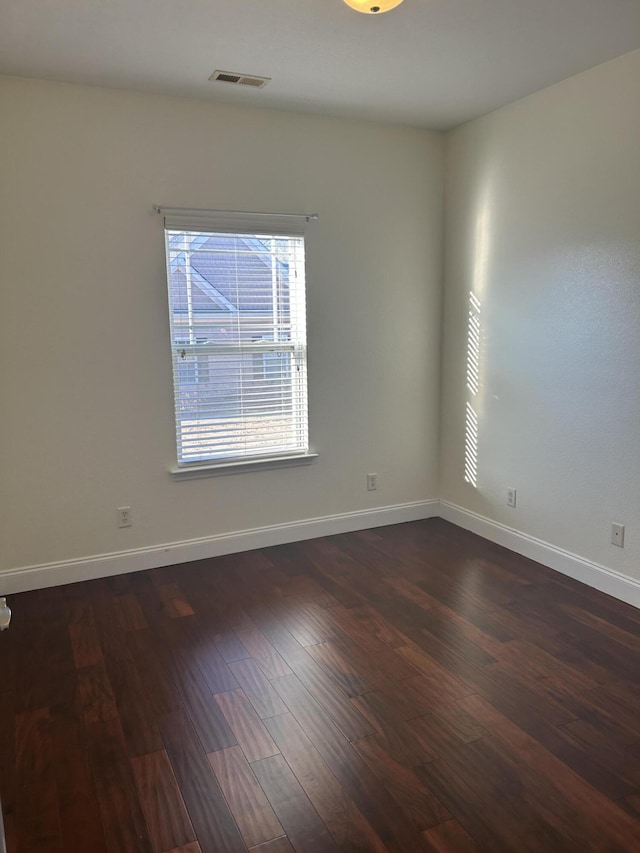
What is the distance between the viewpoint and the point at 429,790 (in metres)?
1.87

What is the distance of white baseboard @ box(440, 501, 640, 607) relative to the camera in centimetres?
310

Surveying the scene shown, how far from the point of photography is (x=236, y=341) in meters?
3.70

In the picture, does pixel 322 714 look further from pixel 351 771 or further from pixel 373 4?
pixel 373 4

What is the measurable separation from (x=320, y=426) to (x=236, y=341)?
775 mm

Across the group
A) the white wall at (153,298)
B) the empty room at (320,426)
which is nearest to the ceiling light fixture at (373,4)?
the empty room at (320,426)

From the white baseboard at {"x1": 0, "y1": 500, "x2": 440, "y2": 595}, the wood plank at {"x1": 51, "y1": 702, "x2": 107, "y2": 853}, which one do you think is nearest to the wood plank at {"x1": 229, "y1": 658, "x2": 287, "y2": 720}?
the wood plank at {"x1": 51, "y1": 702, "x2": 107, "y2": 853}

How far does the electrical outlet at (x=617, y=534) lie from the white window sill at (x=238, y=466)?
69.4 inches

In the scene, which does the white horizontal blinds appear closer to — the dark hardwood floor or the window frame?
the window frame

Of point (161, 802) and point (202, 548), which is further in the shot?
point (202, 548)

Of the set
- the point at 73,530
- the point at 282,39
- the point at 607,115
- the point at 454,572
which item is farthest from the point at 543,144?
the point at 73,530

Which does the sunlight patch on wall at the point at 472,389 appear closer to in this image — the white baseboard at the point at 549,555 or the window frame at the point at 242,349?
the white baseboard at the point at 549,555

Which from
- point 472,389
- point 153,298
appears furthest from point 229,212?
point 472,389

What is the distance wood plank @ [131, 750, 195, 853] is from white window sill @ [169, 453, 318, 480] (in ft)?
5.81

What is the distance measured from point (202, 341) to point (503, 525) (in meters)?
2.15
